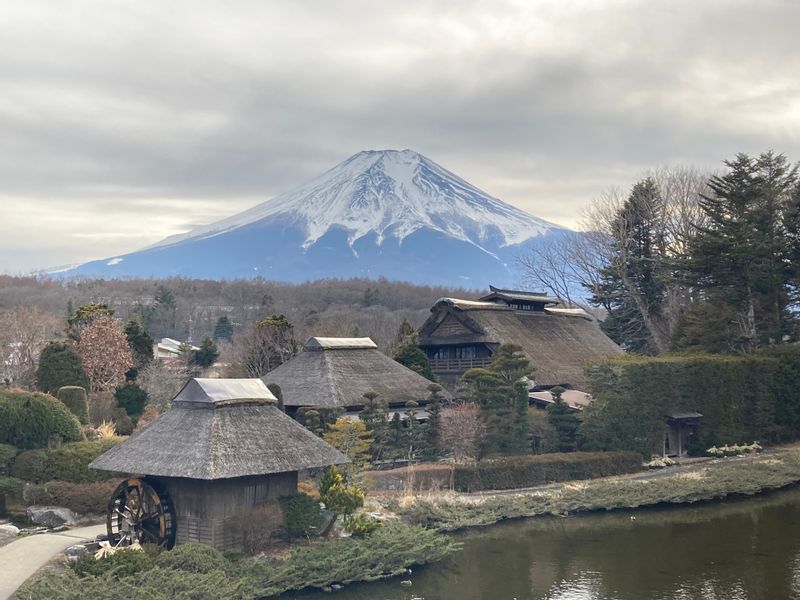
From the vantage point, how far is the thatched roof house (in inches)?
2071

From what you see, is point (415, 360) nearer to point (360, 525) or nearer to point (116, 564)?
point (360, 525)

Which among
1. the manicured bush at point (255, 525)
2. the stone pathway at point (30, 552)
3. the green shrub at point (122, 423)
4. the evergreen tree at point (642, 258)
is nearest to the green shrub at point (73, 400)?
the green shrub at point (122, 423)

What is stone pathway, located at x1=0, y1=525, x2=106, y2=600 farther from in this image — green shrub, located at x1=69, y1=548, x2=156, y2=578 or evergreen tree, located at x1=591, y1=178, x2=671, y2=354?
evergreen tree, located at x1=591, y1=178, x2=671, y2=354

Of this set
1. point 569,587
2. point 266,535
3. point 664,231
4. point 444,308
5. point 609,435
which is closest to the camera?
point 569,587

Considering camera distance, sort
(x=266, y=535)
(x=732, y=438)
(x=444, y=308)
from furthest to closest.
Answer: (x=444, y=308) → (x=732, y=438) → (x=266, y=535)

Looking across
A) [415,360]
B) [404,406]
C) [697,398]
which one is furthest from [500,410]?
[697,398]

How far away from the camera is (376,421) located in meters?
38.4

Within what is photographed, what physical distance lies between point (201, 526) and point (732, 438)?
30.0 metres

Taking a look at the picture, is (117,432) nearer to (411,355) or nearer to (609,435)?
(411,355)

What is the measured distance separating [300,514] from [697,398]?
1008 inches

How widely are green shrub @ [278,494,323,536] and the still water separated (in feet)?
8.52

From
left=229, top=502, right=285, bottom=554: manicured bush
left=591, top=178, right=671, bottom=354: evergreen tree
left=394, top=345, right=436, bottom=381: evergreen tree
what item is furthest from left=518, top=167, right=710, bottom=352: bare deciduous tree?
left=229, top=502, right=285, bottom=554: manicured bush

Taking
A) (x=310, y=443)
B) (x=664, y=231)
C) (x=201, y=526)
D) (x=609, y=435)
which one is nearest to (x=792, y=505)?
(x=609, y=435)

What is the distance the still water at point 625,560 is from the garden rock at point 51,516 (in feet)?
32.9
